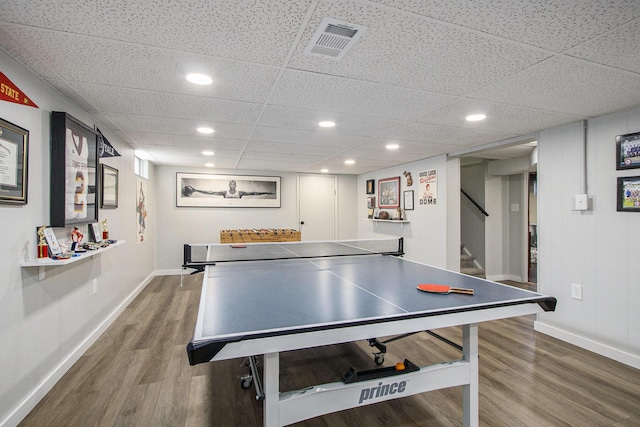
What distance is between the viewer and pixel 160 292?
472cm

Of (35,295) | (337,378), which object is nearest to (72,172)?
(35,295)

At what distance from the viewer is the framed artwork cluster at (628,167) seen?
96.4 inches

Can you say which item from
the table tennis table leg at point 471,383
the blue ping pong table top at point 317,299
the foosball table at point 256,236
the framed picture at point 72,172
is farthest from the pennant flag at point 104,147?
the table tennis table leg at point 471,383

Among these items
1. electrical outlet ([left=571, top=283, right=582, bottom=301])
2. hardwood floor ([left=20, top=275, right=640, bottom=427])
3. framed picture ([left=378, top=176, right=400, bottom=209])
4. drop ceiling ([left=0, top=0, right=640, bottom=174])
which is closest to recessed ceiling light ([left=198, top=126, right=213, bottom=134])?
drop ceiling ([left=0, top=0, right=640, bottom=174])

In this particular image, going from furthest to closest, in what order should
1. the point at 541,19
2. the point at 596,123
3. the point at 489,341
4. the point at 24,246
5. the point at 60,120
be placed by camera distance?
the point at 489,341 < the point at 596,123 < the point at 60,120 < the point at 24,246 < the point at 541,19

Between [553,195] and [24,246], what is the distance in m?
4.31

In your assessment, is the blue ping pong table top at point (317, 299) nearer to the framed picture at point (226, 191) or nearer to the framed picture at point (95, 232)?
the framed picture at point (95, 232)

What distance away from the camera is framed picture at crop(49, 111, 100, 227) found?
2.13m

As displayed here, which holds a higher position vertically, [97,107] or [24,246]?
[97,107]

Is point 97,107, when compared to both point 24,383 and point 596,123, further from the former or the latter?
point 596,123

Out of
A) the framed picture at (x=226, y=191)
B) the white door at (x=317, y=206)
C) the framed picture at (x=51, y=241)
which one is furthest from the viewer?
the white door at (x=317, y=206)

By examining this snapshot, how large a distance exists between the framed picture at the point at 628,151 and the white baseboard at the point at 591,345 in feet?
4.96

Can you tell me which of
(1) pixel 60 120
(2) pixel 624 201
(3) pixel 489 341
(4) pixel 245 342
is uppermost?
(1) pixel 60 120

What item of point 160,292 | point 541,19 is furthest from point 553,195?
point 160,292
